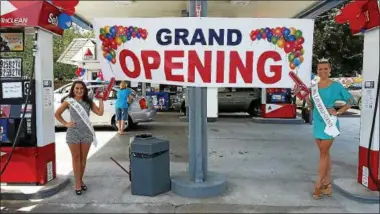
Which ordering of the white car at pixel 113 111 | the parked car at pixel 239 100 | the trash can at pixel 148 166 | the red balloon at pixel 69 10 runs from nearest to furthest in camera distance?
1. the trash can at pixel 148 166
2. the red balloon at pixel 69 10
3. the white car at pixel 113 111
4. the parked car at pixel 239 100

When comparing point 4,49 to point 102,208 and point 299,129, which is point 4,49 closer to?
point 102,208

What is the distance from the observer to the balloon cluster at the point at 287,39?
555 centimetres

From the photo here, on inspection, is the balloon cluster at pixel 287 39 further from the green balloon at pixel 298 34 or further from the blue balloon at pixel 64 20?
the blue balloon at pixel 64 20

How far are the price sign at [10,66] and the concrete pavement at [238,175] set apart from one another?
175 centimetres

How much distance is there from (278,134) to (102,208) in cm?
732

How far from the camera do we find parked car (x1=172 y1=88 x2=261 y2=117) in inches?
667

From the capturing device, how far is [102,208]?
524 centimetres

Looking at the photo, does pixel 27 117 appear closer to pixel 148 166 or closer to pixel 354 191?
pixel 148 166

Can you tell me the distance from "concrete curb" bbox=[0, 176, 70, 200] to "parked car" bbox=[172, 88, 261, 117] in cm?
1129

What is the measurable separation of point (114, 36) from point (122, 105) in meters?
5.83

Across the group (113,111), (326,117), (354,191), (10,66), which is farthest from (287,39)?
(113,111)

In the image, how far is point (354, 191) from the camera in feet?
18.2

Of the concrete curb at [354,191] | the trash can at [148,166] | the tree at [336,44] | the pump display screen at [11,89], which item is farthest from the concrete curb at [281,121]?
the tree at [336,44]

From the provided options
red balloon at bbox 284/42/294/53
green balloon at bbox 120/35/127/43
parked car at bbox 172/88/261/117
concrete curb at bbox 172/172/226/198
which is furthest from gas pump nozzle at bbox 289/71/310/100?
parked car at bbox 172/88/261/117
